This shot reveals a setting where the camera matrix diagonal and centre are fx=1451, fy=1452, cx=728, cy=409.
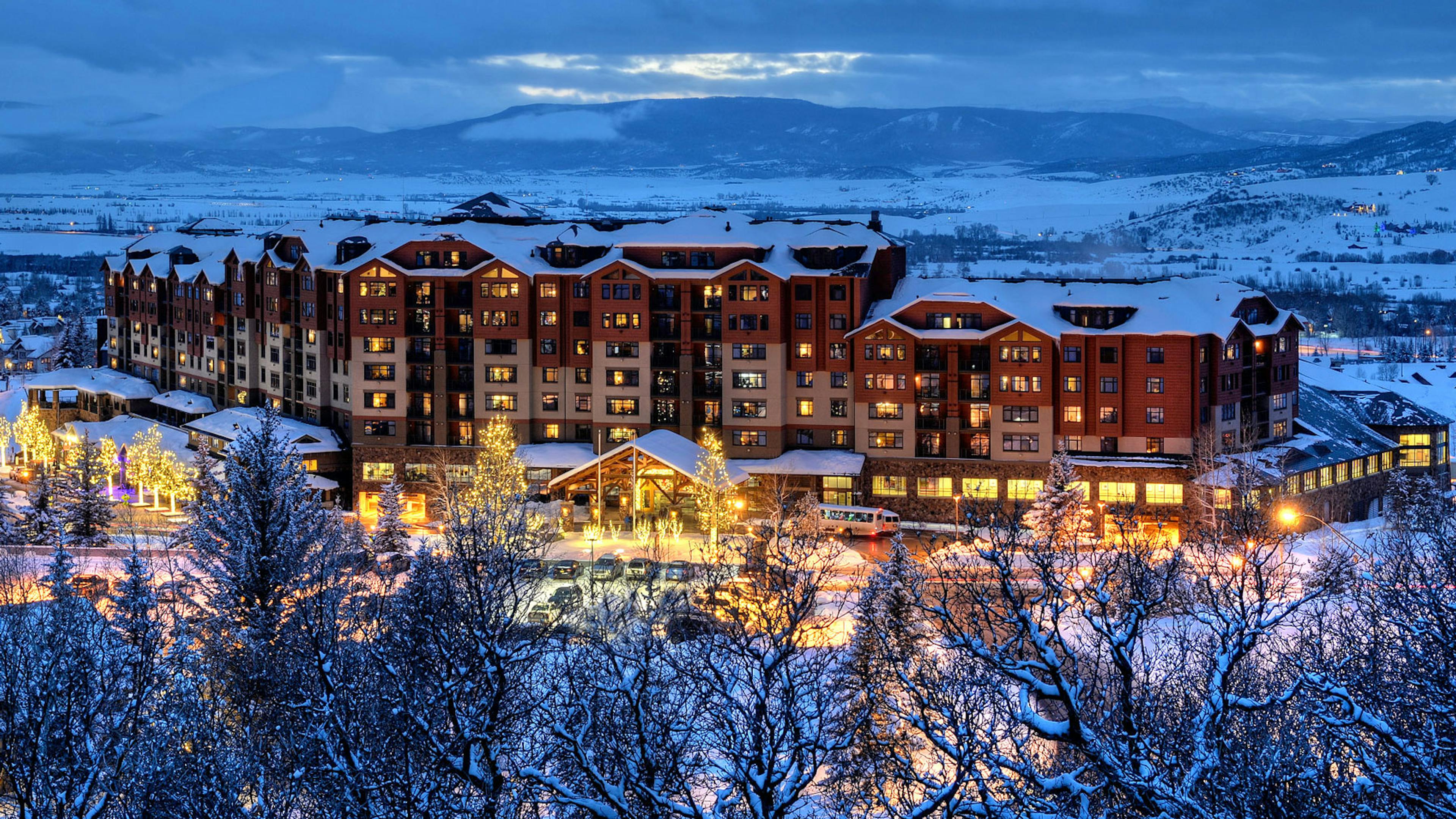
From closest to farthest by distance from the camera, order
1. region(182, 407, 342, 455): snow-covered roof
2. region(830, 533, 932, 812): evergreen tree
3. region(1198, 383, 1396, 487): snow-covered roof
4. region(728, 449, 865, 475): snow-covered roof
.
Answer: region(830, 533, 932, 812): evergreen tree
region(1198, 383, 1396, 487): snow-covered roof
region(728, 449, 865, 475): snow-covered roof
region(182, 407, 342, 455): snow-covered roof

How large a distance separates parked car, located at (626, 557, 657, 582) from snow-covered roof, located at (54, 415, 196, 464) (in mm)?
28732

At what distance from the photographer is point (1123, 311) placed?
198 ft

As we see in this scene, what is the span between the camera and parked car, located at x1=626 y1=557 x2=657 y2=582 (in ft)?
163

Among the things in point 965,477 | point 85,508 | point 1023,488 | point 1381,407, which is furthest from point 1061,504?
point 85,508

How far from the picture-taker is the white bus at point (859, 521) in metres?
58.2

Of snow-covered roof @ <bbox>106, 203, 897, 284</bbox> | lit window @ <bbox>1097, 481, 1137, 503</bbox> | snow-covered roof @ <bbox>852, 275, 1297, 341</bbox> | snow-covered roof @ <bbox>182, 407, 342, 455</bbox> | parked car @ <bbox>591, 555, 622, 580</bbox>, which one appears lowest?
parked car @ <bbox>591, 555, 622, 580</bbox>

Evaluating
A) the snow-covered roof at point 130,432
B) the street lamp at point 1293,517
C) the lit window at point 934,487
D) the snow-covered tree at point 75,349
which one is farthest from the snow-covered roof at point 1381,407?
the snow-covered tree at point 75,349

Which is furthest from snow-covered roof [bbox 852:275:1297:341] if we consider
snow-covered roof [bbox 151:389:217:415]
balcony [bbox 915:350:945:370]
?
snow-covered roof [bbox 151:389:217:415]

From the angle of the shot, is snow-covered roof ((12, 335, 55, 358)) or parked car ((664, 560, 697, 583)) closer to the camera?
parked car ((664, 560, 697, 583))

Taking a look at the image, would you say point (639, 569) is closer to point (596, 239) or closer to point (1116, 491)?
point (1116, 491)

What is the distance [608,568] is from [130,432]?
1445 inches

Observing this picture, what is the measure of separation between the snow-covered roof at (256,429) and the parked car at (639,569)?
17.7 metres

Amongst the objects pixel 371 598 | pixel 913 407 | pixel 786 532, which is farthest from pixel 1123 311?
pixel 371 598

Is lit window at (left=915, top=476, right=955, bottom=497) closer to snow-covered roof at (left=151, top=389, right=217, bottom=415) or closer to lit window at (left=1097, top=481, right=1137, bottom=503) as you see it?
lit window at (left=1097, top=481, right=1137, bottom=503)
